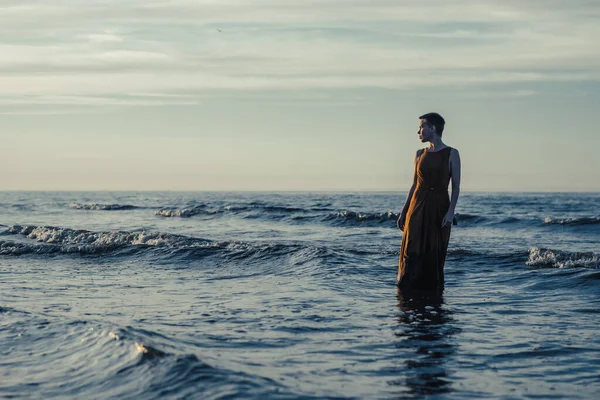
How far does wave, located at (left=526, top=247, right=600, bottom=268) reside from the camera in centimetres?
1206

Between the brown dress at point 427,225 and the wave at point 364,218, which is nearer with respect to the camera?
the brown dress at point 427,225

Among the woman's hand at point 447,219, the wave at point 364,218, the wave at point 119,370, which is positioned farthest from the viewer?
the wave at point 364,218

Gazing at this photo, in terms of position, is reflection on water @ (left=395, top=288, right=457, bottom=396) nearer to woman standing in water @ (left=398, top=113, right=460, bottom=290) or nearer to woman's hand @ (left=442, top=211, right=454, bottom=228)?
woman standing in water @ (left=398, top=113, right=460, bottom=290)

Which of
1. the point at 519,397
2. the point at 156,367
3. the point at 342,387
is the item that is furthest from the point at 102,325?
the point at 519,397

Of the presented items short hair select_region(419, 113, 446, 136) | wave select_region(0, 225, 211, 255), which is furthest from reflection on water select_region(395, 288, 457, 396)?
wave select_region(0, 225, 211, 255)

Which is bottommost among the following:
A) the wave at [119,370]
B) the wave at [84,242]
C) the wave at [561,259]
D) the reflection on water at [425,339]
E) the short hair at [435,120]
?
the wave at [84,242]

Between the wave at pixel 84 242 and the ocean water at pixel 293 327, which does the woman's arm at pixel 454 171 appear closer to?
the ocean water at pixel 293 327

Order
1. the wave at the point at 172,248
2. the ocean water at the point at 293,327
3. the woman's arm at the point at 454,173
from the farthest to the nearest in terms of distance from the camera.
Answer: the wave at the point at 172,248
the woman's arm at the point at 454,173
the ocean water at the point at 293,327

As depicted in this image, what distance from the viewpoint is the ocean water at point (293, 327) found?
16.5ft

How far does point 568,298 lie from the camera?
9125 millimetres

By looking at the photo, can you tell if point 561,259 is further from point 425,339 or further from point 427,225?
point 425,339

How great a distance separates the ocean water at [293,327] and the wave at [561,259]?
4 centimetres

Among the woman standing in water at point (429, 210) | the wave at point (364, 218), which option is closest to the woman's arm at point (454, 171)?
the woman standing in water at point (429, 210)

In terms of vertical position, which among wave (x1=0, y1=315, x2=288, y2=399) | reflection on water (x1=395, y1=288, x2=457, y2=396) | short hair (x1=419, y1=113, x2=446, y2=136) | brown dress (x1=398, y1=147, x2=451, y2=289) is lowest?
wave (x1=0, y1=315, x2=288, y2=399)
